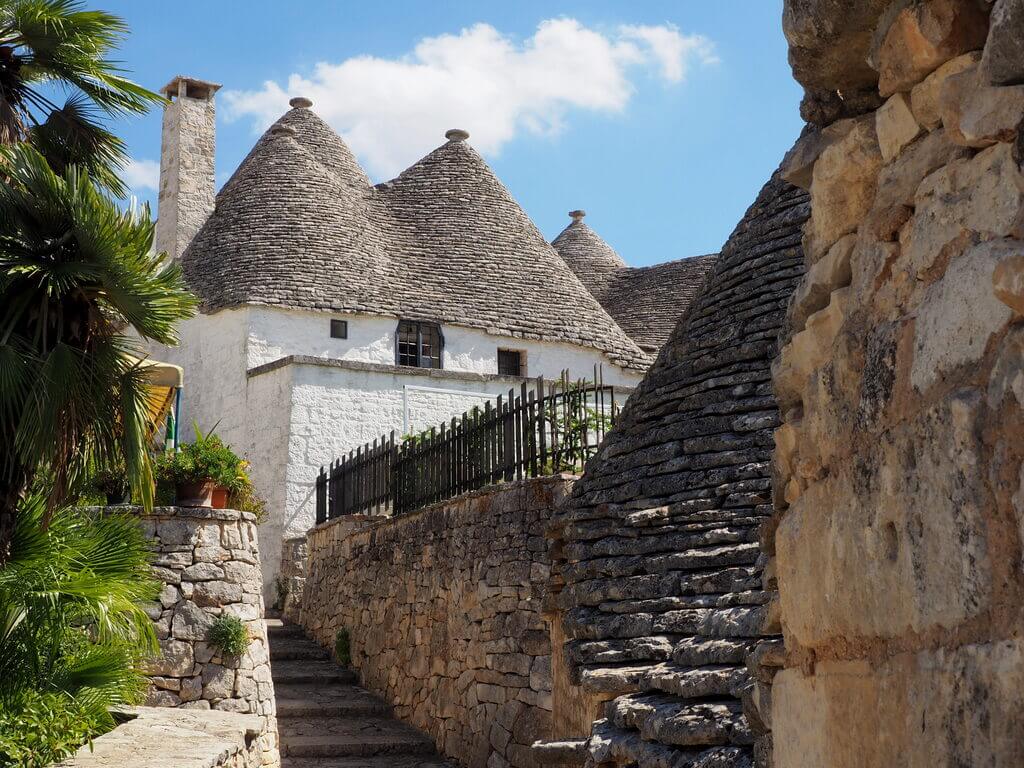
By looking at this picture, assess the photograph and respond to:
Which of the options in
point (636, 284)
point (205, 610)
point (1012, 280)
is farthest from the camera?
point (636, 284)

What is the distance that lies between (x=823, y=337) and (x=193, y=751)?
7080 mm

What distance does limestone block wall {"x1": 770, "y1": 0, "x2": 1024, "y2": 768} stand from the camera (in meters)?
1.79

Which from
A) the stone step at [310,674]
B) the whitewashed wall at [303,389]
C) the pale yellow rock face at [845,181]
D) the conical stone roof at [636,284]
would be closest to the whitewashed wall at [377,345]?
the whitewashed wall at [303,389]

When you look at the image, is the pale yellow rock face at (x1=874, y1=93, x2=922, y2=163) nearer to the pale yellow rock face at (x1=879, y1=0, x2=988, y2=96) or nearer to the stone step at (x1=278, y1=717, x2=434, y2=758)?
the pale yellow rock face at (x1=879, y1=0, x2=988, y2=96)

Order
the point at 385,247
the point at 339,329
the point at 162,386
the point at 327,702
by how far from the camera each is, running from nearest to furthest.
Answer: the point at 162,386
the point at 327,702
the point at 339,329
the point at 385,247

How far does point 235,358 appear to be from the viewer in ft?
66.9

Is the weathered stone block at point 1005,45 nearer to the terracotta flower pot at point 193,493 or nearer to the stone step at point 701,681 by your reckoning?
the stone step at point 701,681

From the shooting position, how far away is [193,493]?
11852 millimetres

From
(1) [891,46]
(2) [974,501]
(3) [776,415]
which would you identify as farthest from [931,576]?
(3) [776,415]

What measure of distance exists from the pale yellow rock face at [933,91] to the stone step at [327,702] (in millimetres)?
11812

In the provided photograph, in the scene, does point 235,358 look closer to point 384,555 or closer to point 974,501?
point 384,555

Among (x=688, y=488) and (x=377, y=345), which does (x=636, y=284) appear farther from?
(x=688, y=488)

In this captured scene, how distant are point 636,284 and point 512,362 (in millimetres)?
6545

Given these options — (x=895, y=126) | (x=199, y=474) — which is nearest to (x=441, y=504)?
(x=199, y=474)
